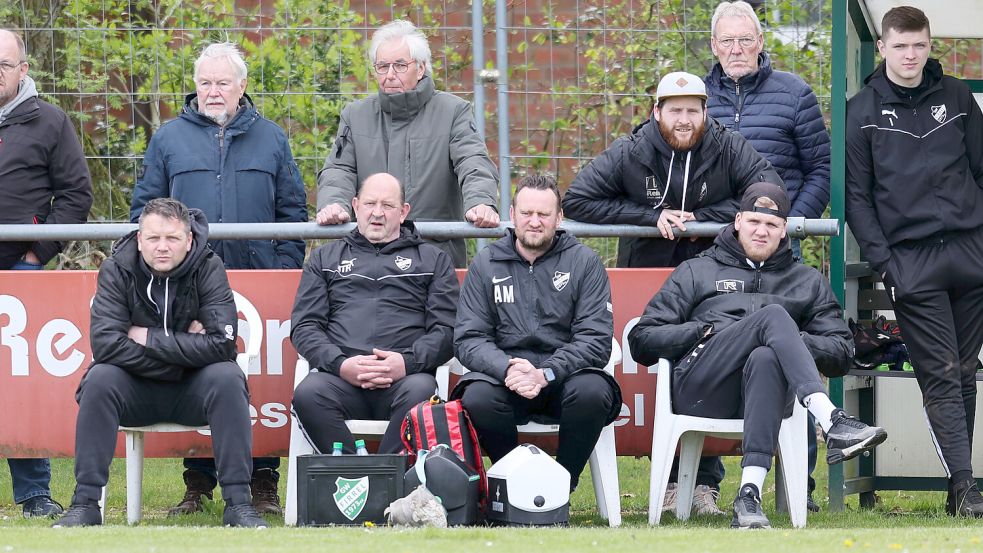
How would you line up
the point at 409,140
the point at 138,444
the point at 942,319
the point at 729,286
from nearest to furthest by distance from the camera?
the point at 138,444 < the point at 729,286 < the point at 942,319 < the point at 409,140

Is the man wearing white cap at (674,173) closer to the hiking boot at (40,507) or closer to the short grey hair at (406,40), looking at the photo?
the short grey hair at (406,40)

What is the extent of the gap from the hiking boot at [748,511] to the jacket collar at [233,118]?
2.88 metres

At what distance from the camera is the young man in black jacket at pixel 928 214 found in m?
6.65

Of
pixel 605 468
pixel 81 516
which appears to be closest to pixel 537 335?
pixel 605 468

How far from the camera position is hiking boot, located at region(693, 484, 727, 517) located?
22.1 feet

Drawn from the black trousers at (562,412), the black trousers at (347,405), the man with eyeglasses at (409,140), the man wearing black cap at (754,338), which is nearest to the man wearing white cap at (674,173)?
the man wearing black cap at (754,338)

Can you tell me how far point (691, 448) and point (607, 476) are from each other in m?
0.40

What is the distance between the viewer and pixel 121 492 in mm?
8000

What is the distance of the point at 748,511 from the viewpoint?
19.4 feet

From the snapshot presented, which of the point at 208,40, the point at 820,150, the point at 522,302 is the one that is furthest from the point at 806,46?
the point at 208,40

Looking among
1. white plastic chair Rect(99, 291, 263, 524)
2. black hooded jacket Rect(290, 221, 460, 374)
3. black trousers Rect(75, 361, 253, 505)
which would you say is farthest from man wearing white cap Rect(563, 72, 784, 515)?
black trousers Rect(75, 361, 253, 505)

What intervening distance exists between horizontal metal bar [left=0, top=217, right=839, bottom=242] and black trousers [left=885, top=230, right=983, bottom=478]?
1.27 ft

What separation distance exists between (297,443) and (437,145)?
1568 mm

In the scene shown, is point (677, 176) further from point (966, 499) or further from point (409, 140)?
point (966, 499)
